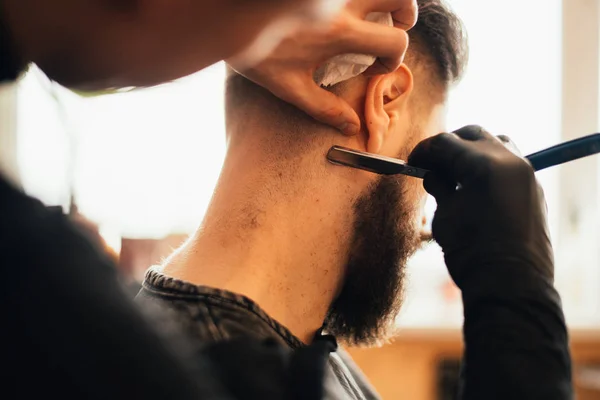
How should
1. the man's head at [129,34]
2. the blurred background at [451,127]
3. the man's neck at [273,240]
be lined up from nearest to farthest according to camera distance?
the man's head at [129,34], the man's neck at [273,240], the blurred background at [451,127]

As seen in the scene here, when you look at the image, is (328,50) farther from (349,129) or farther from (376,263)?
(376,263)

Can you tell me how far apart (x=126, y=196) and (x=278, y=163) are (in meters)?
0.85

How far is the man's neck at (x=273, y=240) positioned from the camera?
68cm

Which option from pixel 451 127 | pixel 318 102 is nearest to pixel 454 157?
pixel 318 102

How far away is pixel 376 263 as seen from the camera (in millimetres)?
834

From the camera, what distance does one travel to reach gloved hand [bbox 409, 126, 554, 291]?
25.5 inches

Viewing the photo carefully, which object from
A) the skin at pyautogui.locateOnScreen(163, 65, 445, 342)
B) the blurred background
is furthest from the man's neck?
the blurred background

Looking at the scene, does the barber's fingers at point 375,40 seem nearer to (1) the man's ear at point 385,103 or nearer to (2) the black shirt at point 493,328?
(1) the man's ear at point 385,103

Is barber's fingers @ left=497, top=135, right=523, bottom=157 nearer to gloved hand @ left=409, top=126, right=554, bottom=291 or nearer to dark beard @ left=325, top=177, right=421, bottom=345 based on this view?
gloved hand @ left=409, top=126, right=554, bottom=291

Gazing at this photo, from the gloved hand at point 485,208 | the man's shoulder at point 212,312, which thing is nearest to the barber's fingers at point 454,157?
the gloved hand at point 485,208

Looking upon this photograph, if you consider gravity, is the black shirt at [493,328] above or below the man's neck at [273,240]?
below

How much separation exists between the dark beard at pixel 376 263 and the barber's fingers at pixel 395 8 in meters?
0.21

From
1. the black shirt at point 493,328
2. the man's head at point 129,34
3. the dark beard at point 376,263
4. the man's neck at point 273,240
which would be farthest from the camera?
the dark beard at point 376,263

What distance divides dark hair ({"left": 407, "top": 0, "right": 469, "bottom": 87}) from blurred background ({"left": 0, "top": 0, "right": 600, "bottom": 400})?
508mm
